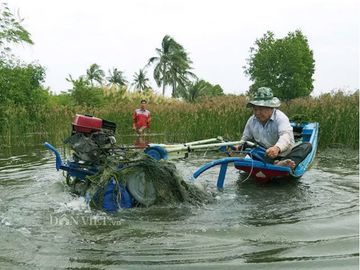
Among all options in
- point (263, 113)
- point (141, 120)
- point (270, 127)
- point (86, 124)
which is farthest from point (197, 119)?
point (86, 124)

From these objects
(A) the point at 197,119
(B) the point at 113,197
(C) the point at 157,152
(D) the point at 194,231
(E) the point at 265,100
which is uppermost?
(E) the point at 265,100

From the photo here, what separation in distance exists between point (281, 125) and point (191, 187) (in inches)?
75.2

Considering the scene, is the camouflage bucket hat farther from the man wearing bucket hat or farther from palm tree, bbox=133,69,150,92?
palm tree, bbox=133,69,150,92

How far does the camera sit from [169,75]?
50.2m

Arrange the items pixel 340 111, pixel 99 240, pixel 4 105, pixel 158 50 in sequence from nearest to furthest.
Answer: pixel 99 240 → pixel 340 111 → pixel 4 105 → pixel 158 50

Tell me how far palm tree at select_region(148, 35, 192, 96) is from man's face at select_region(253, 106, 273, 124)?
43366mm

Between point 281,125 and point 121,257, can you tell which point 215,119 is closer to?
point 281,125

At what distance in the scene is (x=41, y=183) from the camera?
727 centimetres

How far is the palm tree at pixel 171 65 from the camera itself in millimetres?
49969

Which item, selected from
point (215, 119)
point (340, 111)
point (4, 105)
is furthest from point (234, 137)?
point (4, 105)

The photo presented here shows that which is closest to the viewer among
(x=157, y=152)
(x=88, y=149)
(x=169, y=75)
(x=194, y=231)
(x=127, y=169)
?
(x=194, y=231)

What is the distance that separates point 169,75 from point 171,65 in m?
1.13

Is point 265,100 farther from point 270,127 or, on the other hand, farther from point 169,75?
point 169,75

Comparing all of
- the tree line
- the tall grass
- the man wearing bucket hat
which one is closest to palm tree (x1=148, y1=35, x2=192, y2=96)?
the tree line
